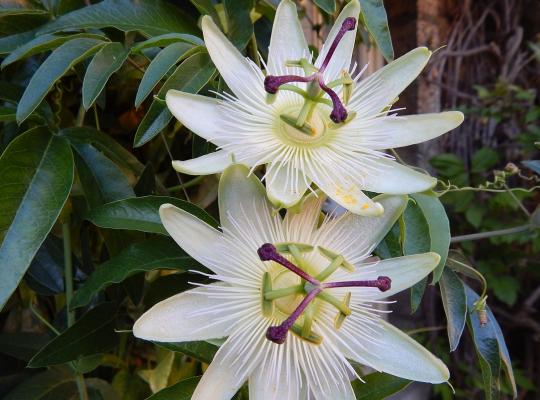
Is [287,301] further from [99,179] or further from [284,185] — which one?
[99,179]

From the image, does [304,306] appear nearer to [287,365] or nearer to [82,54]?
[287,365]

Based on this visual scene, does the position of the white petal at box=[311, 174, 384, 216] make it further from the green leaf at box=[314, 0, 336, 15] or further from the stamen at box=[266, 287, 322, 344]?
the green leaf at box=[314, 0, 336, 15]

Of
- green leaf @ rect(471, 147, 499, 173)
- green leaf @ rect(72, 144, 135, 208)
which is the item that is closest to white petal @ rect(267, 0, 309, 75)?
green leaf @ rect(72, 144, 135, 208)

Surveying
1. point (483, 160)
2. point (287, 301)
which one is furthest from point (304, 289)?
point (483, 160)

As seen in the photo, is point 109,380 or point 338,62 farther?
point 109,380

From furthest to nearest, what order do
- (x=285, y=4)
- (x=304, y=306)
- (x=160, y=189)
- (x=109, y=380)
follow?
1. (x=109, y=380)
2. (x=160, y=189)
3. (x=285, y=4)
4. (x=304, y=306)

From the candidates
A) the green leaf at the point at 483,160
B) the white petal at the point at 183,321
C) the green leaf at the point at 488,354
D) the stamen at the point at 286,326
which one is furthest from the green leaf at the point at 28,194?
the green leaf at the point at 483,160

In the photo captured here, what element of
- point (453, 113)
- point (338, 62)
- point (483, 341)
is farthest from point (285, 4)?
point (483, 341)
